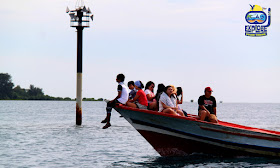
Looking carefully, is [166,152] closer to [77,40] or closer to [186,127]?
[186,127]

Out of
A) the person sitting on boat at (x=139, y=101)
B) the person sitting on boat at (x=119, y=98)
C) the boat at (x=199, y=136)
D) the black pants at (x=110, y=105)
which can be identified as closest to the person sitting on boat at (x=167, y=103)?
the boat at (x=199, y=136)

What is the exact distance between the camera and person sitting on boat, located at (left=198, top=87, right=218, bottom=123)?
47.1 ft

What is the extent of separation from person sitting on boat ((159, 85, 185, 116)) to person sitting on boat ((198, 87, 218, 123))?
0.81 meters

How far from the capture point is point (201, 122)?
1427 centimetres

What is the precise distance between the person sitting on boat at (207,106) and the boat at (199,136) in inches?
12.0

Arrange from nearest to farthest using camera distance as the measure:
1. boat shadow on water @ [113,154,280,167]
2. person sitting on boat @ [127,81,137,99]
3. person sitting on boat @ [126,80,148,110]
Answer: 1. person sitting on boat @ [126,80,148,110]
2. boat shadow on water @ [113,154,280,167]
3. person sitting on boat @ [127,81,137,99]

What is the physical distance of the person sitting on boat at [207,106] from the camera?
47.1 ft

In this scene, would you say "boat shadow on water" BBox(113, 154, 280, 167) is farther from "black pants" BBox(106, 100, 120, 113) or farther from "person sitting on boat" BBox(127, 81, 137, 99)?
"black pants" BBox(106, 100, 120, 113)

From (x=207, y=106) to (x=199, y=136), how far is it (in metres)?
1.00

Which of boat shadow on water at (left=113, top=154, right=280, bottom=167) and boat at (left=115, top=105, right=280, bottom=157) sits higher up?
boat at (left=115, top=105, right=280, bottom=157)

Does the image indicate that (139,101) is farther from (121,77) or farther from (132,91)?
(121,77)

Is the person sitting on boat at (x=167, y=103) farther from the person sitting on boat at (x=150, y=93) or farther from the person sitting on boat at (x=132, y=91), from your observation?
the person sitting on boat at (x=132, y=91)

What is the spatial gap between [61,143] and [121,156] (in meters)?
6.32

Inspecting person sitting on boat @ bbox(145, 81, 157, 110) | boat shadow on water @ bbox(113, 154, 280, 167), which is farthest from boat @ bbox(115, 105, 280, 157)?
person sitting on boat @ bbox(145, 81, 157, 110)
